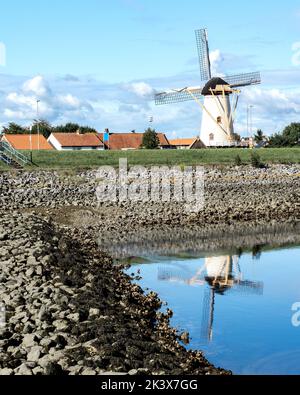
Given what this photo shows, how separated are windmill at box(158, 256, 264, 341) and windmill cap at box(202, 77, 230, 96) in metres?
39.1

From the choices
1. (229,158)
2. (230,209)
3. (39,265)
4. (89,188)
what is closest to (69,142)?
(229,158)

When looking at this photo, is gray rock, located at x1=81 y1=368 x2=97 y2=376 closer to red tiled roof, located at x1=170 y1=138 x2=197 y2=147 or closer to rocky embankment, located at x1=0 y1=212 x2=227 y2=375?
rocky embankment, located at x1=0 y1=212 x2=227 y2=375

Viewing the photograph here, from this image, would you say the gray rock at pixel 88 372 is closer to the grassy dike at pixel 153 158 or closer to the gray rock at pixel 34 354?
the gray rock at pixel 34 354

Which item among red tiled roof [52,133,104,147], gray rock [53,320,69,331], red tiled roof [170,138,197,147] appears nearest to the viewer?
gray rock [53,320,69,331]

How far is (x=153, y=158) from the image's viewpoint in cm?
4691

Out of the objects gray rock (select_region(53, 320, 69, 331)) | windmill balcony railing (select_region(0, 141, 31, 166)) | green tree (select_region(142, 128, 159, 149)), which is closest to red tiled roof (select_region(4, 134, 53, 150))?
green tree (select_region(142, 128, 159, 149))

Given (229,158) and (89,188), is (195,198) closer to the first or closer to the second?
(89,188)

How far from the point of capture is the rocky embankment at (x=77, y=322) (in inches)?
318

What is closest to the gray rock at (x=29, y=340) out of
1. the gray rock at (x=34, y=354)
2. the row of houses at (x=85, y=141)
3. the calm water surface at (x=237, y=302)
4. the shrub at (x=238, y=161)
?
the gray rock at (x=34, y=354)

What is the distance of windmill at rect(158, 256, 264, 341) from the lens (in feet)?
46.6

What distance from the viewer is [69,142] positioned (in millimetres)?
64188

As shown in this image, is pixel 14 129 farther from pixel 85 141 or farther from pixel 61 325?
pixel 61 325

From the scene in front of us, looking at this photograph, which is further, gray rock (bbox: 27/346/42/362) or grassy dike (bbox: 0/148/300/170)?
grassy dike (bbox: 0/148/300/170)

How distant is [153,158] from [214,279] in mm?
30895
